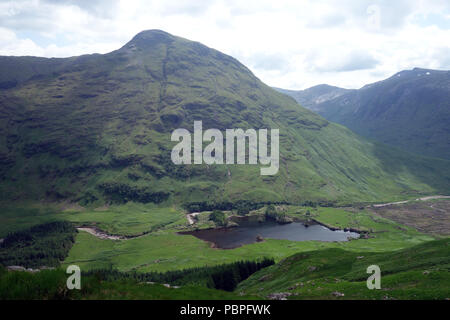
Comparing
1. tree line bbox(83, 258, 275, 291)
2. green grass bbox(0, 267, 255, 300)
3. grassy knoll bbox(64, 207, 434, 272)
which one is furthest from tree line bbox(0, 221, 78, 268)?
green grass bbox(0, 267, 255, 300)

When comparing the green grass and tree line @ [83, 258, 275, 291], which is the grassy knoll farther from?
the green grass

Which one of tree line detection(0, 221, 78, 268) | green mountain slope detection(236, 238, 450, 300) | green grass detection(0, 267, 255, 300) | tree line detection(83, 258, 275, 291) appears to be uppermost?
green grass detection(0, 267, 255, 300)

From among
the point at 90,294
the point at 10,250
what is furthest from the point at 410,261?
the point at 10,250

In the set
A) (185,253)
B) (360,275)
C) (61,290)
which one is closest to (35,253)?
(185,253)


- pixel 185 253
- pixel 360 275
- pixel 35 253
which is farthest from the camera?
pixel 35 253

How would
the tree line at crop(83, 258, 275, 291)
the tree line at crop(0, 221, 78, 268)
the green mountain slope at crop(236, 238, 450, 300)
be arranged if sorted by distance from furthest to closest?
1. the tree line at crop(0, 221, 78, 268)
2. the tree line at crop(83, 258, 275, 291)
3. the green mountain slope at crop(236, 238, 450, 300)

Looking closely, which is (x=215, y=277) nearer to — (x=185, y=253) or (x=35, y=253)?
(x=185, y=253)

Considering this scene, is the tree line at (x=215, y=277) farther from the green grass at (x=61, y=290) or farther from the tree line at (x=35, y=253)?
the tree line at (x=35, y=253)

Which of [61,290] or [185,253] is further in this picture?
[185,253]
